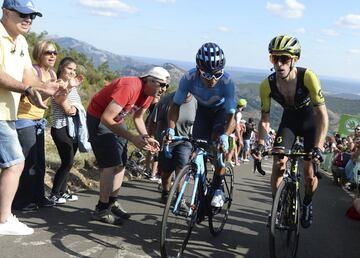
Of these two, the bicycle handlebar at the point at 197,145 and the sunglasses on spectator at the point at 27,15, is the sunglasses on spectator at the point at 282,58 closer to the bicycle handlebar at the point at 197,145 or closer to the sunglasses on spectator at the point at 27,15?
the bicycle handlebar at the point at 197,145

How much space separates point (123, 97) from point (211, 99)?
1173 millimetres

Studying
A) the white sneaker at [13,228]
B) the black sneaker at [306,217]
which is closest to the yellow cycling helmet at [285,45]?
the black sneaker at [306,217]

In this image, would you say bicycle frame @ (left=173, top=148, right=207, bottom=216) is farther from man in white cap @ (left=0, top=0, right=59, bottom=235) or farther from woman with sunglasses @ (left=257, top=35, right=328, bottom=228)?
man in white cap @ (left=0, top=0, right=59, bottom=235)

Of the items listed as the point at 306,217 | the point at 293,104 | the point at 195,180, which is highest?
the point at 293,104

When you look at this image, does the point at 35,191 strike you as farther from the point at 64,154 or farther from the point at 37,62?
the point at 37,62

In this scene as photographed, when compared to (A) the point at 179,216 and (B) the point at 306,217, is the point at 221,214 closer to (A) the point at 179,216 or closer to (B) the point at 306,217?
(B) the point at 306,217

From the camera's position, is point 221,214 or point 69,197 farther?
point 69,197

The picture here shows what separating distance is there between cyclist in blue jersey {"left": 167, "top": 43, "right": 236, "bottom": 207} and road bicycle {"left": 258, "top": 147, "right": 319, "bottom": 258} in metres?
0.76

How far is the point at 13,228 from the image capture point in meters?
4.61

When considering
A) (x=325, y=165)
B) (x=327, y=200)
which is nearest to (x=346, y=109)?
(x=325, y=165)

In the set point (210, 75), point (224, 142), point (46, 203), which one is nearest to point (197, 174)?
point (224, 142)

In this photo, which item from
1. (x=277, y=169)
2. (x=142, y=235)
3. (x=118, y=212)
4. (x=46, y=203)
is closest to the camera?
(x=142, y=235)

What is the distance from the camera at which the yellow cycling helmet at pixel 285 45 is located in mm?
4875

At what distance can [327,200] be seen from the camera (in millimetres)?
9812
